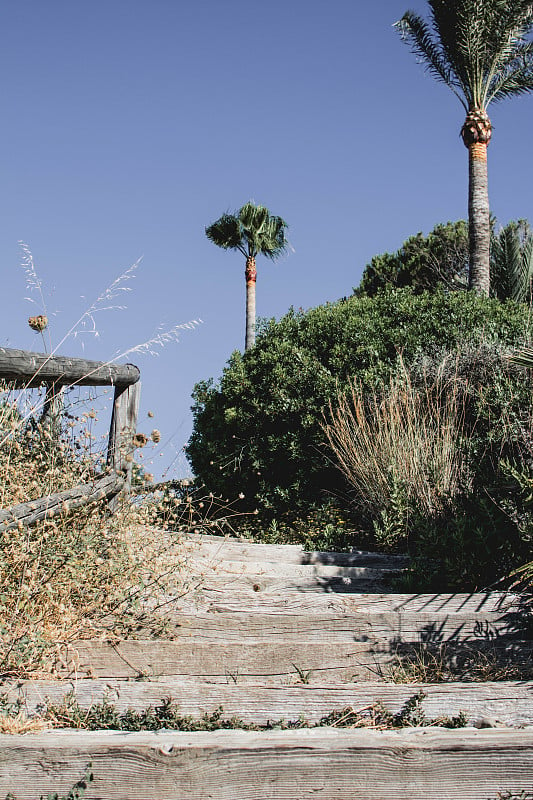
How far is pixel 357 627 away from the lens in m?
3.56

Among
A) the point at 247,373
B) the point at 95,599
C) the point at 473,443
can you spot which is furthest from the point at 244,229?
the point at 95,599

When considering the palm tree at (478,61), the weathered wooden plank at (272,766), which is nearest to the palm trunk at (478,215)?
the palm tree at (478,61)

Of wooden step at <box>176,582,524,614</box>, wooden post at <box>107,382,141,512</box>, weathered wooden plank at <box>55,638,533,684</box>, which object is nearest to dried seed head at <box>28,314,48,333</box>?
wooden post at <box>107,382,141,512</box>

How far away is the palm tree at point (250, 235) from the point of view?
22.8m

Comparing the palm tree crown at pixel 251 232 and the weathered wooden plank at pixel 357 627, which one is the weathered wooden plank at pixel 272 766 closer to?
the weathered wooden plank at pixel 357 627

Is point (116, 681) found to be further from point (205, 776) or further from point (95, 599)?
point (205, 776)

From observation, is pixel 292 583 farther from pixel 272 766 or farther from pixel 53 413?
pixel 272 766

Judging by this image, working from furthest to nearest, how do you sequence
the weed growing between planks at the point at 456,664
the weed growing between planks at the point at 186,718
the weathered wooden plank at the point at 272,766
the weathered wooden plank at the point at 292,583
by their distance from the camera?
the weathered wooden plank at the point at 292,583 → the weed growing between planks at the point at 456,664 → the weed growing between planks at the point at 186,718 → the weathered wooden plank at the point at 272,766

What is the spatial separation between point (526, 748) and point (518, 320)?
19.6ft

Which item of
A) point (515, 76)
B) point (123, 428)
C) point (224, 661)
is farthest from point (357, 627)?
point (515, 76)

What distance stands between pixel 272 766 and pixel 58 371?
2747 millimetres

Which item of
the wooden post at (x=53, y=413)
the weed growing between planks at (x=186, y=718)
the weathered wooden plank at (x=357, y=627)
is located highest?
the wooden post at (x=53, y=413)

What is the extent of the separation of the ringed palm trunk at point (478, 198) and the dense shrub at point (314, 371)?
656 cm

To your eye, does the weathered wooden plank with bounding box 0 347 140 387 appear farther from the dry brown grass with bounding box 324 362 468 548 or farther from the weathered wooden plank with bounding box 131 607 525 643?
the dry brown grass with bounding box 324 362 468 548
